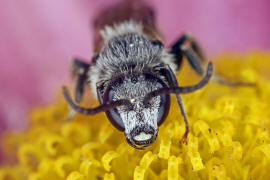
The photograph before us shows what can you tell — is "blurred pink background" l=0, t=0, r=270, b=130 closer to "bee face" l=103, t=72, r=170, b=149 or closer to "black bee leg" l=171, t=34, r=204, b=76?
"black bee leg" l=171, t=34, r=204, b=76

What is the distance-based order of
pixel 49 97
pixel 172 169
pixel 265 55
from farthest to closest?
1. pixel 49 97
2. pixel 265 55
3. pixel 172 169

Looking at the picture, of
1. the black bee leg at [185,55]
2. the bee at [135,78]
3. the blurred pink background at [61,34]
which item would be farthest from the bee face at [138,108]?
the blurred pink background at [61,34]

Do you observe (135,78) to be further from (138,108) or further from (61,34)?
(61,34)

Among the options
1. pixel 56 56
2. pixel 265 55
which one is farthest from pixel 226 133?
pixel 56 56

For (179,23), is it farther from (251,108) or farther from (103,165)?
(103,165)

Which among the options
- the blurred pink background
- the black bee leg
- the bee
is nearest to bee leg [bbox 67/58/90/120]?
the bee
